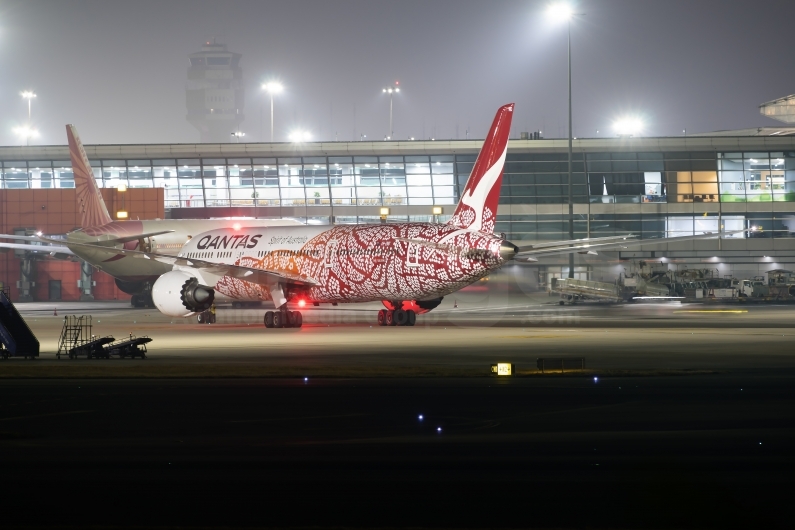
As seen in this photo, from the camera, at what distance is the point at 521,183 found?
83.2 m

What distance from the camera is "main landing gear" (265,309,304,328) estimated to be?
40.3m

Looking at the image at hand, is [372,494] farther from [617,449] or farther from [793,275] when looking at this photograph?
[793,275]

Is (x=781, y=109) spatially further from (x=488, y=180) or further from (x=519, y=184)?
(x=488, y=180)

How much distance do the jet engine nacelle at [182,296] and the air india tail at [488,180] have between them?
11.4 metres

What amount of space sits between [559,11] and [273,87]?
41.9 metres

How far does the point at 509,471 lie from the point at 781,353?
57.7ft

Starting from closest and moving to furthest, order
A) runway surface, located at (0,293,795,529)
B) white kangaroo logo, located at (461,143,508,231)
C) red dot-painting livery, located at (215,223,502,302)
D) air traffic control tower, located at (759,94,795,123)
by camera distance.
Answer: runway surface, located at (0,293,795,529) < red dot-painting livery, located at (215,223,502,302) < white kangaroo logo, located at (461,143,508,231) < air traffic control tower, located at (759,94,795,123)

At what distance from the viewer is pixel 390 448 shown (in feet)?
42.0

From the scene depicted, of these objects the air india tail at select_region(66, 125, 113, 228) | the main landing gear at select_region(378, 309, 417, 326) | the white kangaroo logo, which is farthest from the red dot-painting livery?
the air india tail at select_region(66, 125, 113, 228)

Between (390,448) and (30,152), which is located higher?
(30,152)

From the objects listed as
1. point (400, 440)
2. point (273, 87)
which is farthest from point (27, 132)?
point (400, 440)

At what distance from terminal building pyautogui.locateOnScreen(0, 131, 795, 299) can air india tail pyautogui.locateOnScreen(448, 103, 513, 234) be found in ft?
145

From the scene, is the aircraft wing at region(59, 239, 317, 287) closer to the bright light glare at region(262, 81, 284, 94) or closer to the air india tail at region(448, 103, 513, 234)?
the air india tail at region(448, 103, 513, 234)

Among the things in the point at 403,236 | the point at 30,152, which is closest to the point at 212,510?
the point at 403,236
